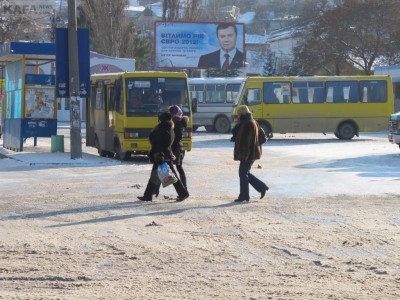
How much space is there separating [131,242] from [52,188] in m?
7.17

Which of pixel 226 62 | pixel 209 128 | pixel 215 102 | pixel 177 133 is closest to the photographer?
pixel 177 133

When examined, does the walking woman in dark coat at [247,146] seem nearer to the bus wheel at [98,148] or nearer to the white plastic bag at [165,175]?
the white plastic bag at [165,175]

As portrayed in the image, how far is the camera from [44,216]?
46.8 feet

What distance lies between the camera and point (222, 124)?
151ft

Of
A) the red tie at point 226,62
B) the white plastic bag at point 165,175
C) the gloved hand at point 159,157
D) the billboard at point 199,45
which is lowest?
→ the white plastic bag at point 165,175

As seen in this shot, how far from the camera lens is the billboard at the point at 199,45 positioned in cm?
5797

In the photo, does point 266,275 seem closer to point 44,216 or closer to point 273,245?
point 273,245

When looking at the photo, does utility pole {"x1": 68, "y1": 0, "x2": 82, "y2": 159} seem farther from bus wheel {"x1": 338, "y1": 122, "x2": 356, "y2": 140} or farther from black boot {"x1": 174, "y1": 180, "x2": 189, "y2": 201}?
bus wheel {"x1": 338, "y1": 122, "x2": 356, "y2": 140}

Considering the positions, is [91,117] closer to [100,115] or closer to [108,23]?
[100,115]

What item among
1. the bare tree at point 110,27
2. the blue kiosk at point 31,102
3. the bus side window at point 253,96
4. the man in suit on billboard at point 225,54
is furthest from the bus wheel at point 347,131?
the bare tree at point 110,27

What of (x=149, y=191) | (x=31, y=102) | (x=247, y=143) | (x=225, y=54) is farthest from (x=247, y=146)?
(x=225, y=54)

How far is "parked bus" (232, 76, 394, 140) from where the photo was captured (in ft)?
129

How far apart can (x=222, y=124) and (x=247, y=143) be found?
29.7 m

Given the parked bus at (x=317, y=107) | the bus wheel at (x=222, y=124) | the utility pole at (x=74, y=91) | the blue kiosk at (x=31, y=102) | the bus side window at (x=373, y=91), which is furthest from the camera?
the bus wheel at (x=222, y=124)
